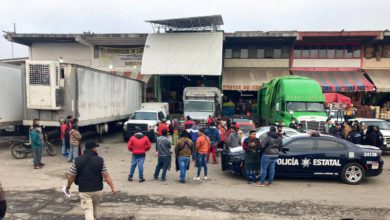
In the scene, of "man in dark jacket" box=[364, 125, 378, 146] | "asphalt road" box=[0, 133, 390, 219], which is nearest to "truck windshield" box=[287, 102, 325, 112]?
"man in dark jacket" box=[364, 125, 378, 146]

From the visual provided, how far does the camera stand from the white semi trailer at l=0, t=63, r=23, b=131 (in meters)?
14.5

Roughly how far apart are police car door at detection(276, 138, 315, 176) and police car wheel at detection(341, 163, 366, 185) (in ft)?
3.47

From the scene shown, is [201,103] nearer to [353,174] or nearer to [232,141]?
[232,141]

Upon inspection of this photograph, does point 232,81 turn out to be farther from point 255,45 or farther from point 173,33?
point 173,33

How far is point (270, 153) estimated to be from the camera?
877 centimetres

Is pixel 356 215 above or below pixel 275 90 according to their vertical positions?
below

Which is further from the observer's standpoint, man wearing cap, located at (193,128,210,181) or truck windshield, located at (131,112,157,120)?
truck windshield, located at (131,112,157,120)

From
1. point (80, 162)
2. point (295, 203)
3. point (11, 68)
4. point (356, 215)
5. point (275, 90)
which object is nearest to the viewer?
point (80, 162)

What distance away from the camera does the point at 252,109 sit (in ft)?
99.9

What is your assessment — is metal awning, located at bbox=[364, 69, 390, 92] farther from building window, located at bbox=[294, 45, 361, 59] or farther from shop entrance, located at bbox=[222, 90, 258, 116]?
shop entrance, located at bbox=[222, 90, 258, 116]

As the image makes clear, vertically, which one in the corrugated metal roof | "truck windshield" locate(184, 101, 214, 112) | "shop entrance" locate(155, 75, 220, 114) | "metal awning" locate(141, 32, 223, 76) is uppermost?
the corrugated metal roof

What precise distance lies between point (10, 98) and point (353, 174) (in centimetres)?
1463

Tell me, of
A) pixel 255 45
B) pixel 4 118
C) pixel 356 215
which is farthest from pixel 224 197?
pixel 255 45

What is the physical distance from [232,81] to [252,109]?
3.66 metres
